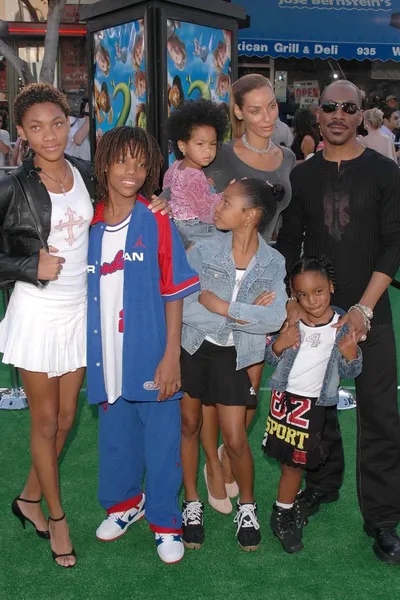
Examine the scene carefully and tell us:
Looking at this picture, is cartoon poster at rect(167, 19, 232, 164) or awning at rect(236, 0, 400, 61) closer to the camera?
cartoon poster at rect(167, 19, 232, 164)

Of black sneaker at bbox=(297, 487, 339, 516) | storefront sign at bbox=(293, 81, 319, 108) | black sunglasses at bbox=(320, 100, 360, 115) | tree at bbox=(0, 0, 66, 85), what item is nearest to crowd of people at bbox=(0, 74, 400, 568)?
black sunglasses at bbox=(320, 100, 360, 115)

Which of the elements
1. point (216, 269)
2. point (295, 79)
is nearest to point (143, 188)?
point (216, 269)

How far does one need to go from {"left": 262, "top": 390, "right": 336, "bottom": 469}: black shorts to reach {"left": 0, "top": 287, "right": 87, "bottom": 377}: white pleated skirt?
1.01 m

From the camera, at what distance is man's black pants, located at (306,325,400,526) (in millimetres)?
3404

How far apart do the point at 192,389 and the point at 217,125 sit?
1.30 metres

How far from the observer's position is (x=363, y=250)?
10.9 ft

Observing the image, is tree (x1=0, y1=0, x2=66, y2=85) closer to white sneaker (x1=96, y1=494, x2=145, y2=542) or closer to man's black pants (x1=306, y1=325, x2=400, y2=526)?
white sneaker (x1=96, y1=494, x2=145, y2=542)

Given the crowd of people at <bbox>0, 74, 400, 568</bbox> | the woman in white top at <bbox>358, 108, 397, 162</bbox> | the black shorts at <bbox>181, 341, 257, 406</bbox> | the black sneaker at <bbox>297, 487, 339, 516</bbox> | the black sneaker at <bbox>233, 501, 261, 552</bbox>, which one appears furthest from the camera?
the woman in white top at <bbox>358, 108, 397, 162</bbox>

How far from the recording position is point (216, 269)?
130 inches

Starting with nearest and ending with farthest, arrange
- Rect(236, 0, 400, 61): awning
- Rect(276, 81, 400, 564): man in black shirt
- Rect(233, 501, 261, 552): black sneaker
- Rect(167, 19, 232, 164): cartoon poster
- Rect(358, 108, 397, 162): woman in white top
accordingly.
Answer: Rect(276, 81, 400, 564): man in black shirt, Rect(233, 501, 261, 552): black sneaker, Rect(167, 19, 232, 164): cartoon poster, Rect(358, 108, 397, 162): woman in white top, Rect(236, 0, 400, 61): awning

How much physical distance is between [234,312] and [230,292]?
6.1 inches

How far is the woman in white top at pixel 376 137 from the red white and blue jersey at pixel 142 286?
6.92 metres

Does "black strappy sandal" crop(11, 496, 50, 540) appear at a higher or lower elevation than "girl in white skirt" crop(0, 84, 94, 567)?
lower

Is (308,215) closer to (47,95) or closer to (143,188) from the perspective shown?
(143,188)
